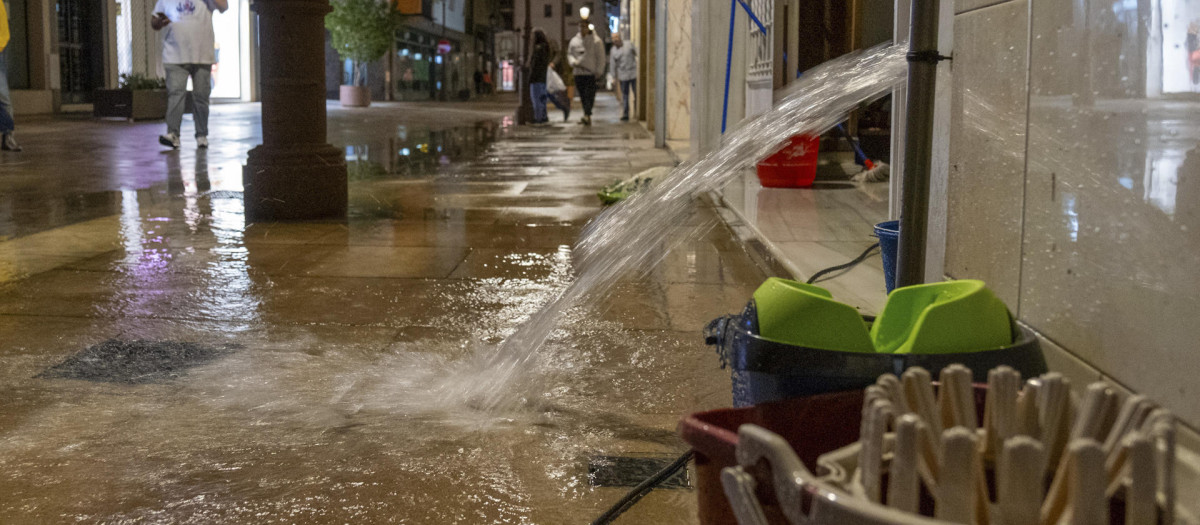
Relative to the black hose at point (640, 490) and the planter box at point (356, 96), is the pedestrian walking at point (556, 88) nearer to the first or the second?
the planter box at point (356, 96)

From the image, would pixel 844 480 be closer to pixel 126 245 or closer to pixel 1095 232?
pixel 1095 232

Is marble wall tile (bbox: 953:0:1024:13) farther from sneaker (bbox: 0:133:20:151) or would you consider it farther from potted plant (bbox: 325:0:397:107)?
potted plant (bbox: 325:0:397:107)

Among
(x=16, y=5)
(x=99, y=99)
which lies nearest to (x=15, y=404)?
(x=99, y=99)

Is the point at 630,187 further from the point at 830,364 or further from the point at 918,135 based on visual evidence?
the point at 830,364

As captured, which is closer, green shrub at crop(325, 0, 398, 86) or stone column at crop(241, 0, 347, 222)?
stone column at crop(241, 0, 347, 222)

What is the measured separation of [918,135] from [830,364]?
0.97 m

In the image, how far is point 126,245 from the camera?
558cm

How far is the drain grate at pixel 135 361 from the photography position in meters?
3.20

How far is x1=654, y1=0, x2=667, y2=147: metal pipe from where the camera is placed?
1403cm

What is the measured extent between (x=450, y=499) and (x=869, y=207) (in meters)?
5.24

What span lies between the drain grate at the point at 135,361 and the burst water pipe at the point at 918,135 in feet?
7.22

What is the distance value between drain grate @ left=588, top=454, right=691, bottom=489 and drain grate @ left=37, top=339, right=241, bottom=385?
149 cm

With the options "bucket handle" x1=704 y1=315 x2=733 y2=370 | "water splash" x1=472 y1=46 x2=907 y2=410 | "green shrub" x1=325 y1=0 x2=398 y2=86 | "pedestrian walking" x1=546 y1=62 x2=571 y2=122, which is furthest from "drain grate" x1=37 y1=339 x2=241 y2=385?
"green shrub" x1=325 y1=0 x2=398 y2=86

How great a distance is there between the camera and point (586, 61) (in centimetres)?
2092
